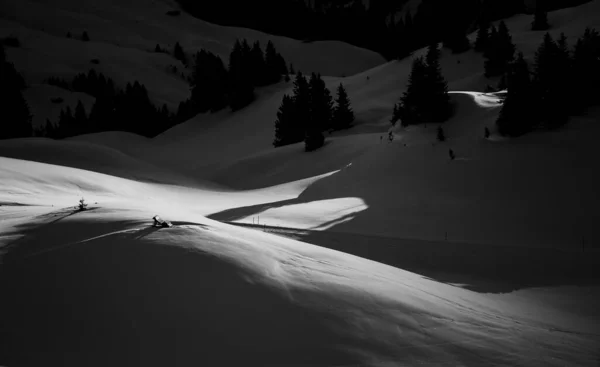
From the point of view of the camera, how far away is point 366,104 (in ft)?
111

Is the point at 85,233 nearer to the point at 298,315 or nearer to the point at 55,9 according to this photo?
the point at 298,315

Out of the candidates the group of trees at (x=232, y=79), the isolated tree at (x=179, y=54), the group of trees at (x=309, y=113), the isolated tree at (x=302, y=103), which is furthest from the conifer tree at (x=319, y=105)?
the isolated tree at (x=179, y=54)

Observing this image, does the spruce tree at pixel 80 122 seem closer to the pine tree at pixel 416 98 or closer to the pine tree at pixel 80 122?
the pine tree at pixel 80 122

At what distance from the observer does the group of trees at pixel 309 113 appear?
3041cm

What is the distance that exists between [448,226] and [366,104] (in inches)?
998

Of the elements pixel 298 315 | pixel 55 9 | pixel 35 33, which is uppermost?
pixel 55 9

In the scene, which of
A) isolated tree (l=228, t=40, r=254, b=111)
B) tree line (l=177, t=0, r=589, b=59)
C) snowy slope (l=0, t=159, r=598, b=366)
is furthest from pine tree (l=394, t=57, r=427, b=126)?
→ isolated tree (l=228, t=40, r=254, b=111)

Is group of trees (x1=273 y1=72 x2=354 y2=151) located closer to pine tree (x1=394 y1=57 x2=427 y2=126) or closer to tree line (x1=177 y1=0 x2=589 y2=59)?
tree line (x1=177 y1=0 x2=589 y2=59)

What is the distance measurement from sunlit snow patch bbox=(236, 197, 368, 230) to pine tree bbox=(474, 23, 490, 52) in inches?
1128

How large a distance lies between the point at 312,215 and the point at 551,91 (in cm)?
874

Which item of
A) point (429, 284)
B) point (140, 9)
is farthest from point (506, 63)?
point (140, 9)

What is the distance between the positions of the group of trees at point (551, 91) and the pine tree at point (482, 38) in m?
22.7

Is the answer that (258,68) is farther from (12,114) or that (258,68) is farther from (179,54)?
(179,54)

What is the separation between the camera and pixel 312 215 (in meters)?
10.6
